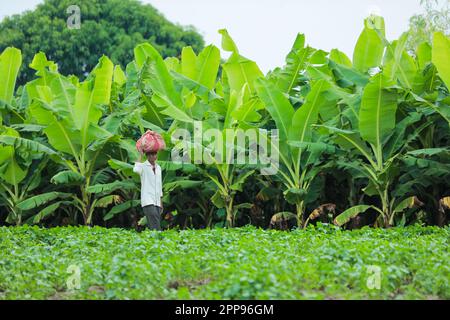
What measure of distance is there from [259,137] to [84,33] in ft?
84.9

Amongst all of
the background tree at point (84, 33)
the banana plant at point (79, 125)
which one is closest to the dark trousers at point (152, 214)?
the banana plant at point (79, 125)

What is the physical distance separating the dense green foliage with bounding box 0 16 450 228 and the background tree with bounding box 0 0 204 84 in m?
22.5

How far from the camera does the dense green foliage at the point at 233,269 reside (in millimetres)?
5715

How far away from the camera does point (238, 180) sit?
11.3 metres

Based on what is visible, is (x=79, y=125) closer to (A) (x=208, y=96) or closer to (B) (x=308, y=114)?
(A) (x=208, y=96)

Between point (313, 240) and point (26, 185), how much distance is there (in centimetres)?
612

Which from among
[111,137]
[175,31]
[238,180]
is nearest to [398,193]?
[238,180]

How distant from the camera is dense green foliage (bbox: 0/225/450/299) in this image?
18.7 feet

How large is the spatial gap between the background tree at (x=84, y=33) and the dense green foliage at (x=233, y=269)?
90.6ft

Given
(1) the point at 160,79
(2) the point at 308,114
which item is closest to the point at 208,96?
(1) the point at 160,79

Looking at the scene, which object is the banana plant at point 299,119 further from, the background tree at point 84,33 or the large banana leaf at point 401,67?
the background tree at point 84,33

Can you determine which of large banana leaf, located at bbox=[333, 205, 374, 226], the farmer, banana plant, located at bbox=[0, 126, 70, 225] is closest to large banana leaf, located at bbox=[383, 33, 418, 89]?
large banana leaf, located at bbox=[333, 205, 374, 226]

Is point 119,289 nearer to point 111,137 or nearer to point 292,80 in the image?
point 111,137

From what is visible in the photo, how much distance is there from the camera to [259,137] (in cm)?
1102
